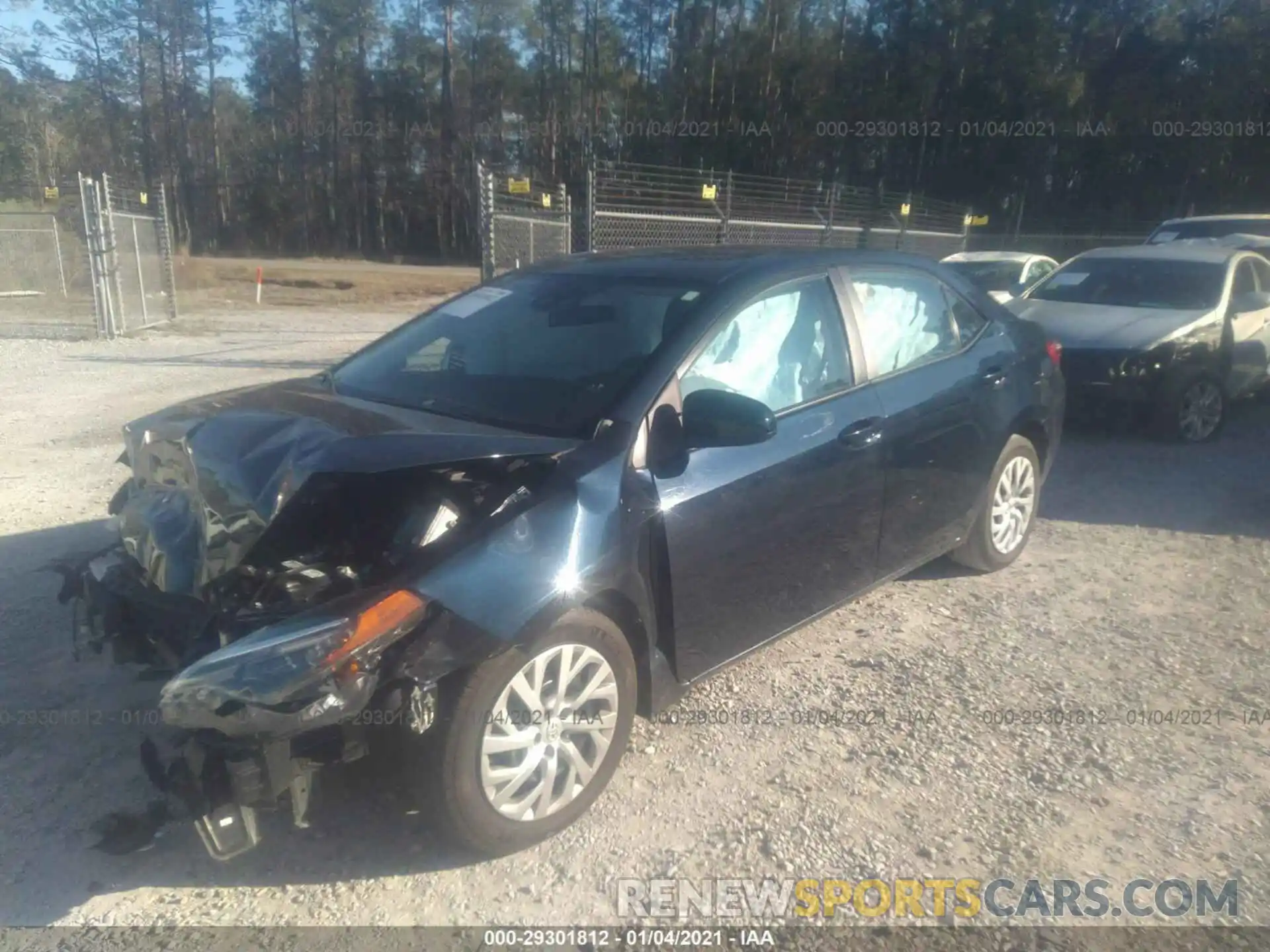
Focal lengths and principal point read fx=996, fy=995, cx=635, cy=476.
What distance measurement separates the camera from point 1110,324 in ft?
27.3

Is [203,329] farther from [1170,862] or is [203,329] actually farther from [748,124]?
[748,124]

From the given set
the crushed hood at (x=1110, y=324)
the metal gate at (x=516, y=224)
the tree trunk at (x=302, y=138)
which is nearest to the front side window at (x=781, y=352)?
the crushed hood at (x=1110, y=324)

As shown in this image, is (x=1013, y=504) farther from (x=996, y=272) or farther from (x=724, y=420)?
(x=996, y=272)

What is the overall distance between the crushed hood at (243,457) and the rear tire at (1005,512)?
266cm

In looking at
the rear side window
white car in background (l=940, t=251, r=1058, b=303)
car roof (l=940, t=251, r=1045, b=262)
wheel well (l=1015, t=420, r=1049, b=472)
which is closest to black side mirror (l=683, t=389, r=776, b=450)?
the rear side window

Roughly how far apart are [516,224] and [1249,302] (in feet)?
23.7

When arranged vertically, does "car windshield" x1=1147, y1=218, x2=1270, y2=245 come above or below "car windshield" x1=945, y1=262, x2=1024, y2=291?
above

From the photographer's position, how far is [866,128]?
115 feet

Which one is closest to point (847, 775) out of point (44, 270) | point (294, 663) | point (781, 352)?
point (781, 352)

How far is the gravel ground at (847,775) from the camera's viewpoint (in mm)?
2898

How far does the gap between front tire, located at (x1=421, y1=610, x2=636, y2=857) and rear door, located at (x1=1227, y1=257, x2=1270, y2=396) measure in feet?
24.4

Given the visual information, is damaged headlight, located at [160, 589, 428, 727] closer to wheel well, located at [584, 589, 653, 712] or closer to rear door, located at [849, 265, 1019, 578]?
wheel well, located at [584, 589, 653, 712]

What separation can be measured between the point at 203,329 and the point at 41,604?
13075 mm

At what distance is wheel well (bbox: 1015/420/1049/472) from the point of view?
515cm
